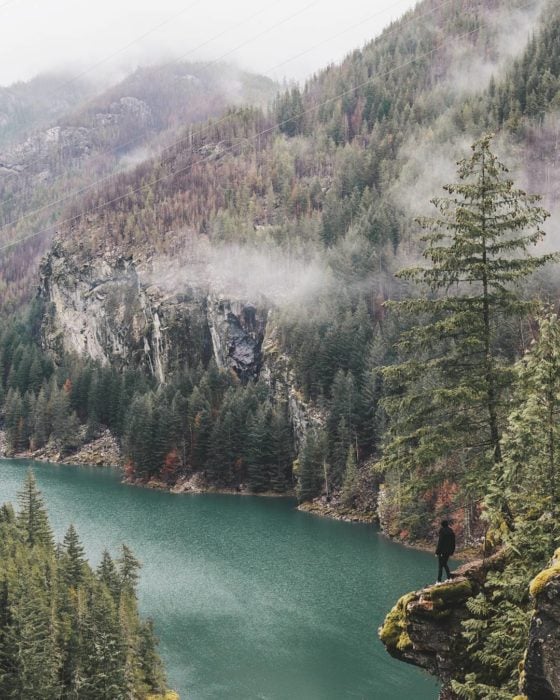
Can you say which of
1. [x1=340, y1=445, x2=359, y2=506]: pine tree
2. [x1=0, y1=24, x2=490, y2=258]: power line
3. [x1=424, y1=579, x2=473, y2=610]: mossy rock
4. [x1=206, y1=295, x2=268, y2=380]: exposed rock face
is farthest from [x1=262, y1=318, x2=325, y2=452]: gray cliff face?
[x1=0, y1=24, x2=490, y2=258]: power line

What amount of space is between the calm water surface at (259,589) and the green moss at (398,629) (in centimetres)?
399

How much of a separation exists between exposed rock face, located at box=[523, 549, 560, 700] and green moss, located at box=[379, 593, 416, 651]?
14.9ft

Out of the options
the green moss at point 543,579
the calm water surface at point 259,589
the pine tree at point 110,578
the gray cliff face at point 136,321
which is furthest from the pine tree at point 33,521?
the gray cliff face at point 136,321

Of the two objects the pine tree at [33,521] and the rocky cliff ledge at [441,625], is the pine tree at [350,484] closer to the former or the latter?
the pine tree at [33,521]

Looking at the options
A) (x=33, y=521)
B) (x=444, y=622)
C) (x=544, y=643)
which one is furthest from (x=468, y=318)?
(x=33, y=521)

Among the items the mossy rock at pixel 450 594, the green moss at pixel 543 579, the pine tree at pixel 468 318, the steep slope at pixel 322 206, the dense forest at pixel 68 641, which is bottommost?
the dense forest at pixel 68 641

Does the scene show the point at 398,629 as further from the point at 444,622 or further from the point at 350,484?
the point at 350,484

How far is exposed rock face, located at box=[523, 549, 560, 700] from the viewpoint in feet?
31.4

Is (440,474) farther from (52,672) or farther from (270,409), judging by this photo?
(270,409)

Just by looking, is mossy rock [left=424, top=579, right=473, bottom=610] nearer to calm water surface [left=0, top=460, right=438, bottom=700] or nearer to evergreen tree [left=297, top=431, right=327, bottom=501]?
calm water surface [left=0, top=460, right=438, bottom=700]

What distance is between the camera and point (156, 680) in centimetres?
3284

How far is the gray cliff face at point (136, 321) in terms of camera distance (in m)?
123

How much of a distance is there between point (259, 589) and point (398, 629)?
130ft

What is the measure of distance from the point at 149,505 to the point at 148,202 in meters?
99.9
